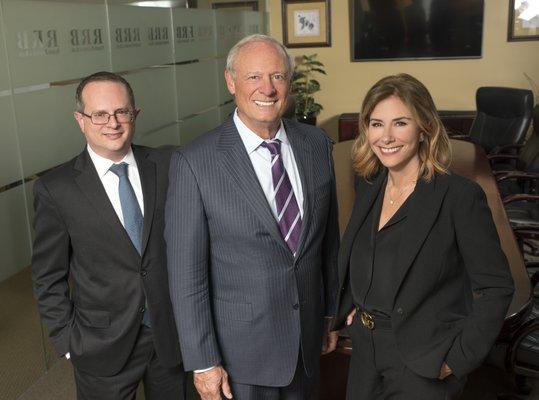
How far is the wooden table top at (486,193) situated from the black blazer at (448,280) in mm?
541

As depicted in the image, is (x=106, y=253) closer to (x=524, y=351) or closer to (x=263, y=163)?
(x=263, y=163)

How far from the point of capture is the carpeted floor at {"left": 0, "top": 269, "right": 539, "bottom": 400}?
9.05ft

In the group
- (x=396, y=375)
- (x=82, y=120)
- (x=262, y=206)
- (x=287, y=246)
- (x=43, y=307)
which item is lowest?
(x=396, y=375)

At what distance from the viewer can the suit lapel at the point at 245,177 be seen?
149 centimetres

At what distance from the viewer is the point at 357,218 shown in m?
1.62

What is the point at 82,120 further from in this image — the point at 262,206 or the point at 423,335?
the point at 423,335

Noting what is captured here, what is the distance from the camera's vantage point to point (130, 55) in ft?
12.6

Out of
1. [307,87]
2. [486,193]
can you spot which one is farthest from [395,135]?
[307,87]

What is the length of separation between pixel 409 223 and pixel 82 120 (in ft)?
3.10

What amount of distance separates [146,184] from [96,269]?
278 mm

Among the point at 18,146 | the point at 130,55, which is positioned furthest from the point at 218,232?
the point at 130,55

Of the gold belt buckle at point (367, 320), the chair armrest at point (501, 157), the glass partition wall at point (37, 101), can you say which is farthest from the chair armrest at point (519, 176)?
the gold belt buckle at point (367, 320)

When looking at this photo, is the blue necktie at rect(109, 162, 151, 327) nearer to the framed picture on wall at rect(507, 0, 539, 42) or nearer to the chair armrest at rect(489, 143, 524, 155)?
the chair armrest at rect(489, 143, 524, 155)

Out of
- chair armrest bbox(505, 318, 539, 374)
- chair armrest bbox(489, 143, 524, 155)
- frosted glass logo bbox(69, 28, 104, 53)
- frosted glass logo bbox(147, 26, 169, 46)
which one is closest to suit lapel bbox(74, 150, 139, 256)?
chair armrest bbox(505, 318, 539, 374)
